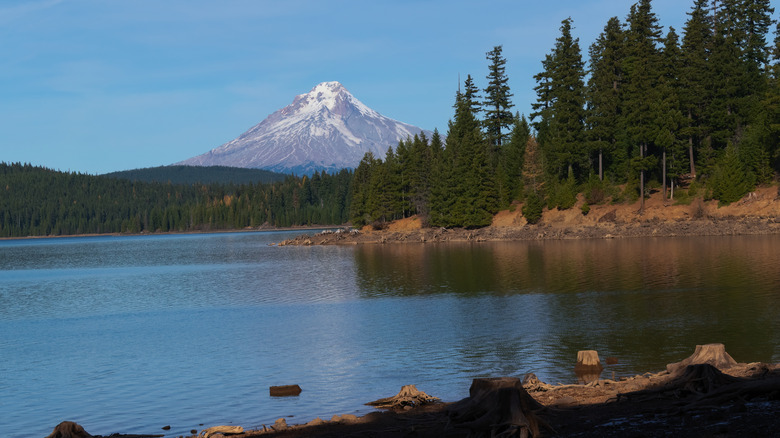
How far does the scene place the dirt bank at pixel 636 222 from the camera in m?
81.1

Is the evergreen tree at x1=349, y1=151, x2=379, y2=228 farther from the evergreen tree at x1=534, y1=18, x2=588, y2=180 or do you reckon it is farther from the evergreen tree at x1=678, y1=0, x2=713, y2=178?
the evergreen tree at x1=678, y1=0, x2=713, y2=178

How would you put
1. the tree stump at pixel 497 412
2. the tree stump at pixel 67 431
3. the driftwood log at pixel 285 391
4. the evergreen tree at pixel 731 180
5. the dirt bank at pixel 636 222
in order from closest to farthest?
the tree stump at pixel 497 412
the tree stump at pixel 67 431
the driftwood log at pixel 285 391
the dirt bank at pixel 636 222
the evergreen tree at pixel 731 180

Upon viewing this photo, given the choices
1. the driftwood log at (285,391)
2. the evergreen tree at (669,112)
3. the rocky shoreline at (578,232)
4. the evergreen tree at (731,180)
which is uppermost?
the evergreen tree at (669,112)

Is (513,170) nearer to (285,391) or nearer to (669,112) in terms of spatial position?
(669,112)

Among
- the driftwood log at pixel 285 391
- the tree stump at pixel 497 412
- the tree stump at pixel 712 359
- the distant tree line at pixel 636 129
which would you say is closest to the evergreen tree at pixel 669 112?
the distant tree line at pixel 636 129

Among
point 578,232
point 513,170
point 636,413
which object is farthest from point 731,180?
point 636,413

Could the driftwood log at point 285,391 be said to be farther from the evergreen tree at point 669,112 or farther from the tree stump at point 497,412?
the evergreen tree at point 669,112

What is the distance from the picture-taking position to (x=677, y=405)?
1464cm

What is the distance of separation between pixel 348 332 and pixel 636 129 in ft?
218

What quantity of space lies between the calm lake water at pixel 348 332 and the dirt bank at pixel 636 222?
18248mm

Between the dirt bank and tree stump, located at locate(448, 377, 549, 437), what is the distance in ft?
247

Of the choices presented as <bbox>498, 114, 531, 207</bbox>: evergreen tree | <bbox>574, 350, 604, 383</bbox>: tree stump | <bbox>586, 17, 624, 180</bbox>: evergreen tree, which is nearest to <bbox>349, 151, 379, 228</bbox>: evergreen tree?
<bbox>498, 114, 531, 207</bbox>: evergreen tree

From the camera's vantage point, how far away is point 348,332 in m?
32.9

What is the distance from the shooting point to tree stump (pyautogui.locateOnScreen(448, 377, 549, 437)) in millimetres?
13125
